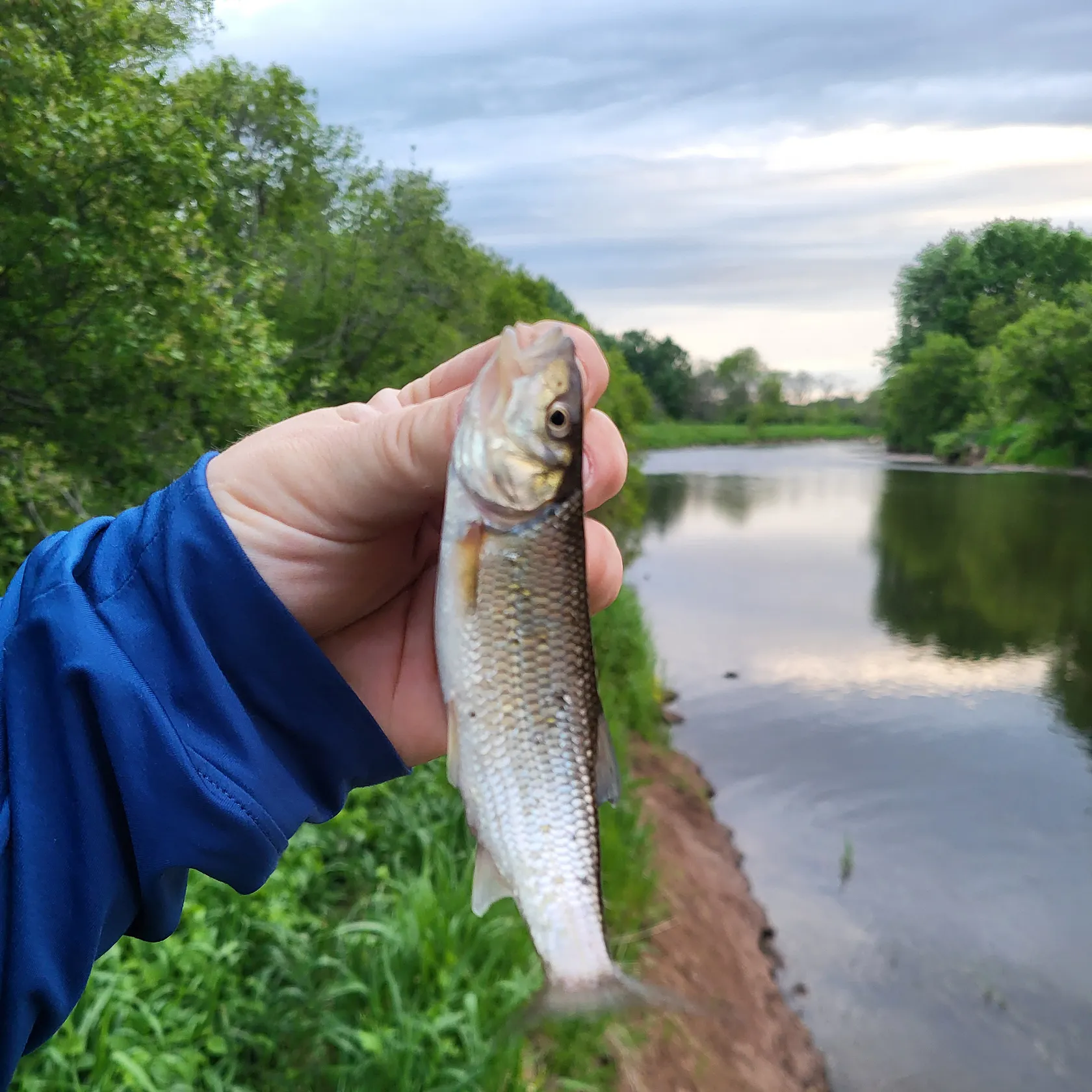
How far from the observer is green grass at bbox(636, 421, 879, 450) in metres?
67.9

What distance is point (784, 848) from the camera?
9500mm

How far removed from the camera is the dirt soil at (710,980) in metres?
4.91

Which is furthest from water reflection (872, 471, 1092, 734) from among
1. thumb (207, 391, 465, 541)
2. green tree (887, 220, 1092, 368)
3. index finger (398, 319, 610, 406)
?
green tree (887, 220, 1092, 368)

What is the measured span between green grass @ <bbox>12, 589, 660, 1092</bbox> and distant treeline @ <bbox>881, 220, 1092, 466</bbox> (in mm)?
41443

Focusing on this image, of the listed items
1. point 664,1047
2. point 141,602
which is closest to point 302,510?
point 141,602

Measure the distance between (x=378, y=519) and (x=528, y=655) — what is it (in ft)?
1.52

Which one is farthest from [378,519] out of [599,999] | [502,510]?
[599,999]

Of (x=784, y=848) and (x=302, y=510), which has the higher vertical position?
(x=302, y=510)

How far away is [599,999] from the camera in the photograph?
1.78 m

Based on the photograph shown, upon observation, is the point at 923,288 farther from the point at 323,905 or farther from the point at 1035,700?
the point at 323,905

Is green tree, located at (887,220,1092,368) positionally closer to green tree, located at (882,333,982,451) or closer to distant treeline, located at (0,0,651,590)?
green tree, located at (882,333,982,451)

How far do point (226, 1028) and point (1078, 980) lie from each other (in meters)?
7.28

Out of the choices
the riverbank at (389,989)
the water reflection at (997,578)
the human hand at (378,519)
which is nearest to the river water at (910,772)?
the water reflection at (997,578)

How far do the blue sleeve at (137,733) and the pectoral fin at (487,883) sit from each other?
16.4 inches
